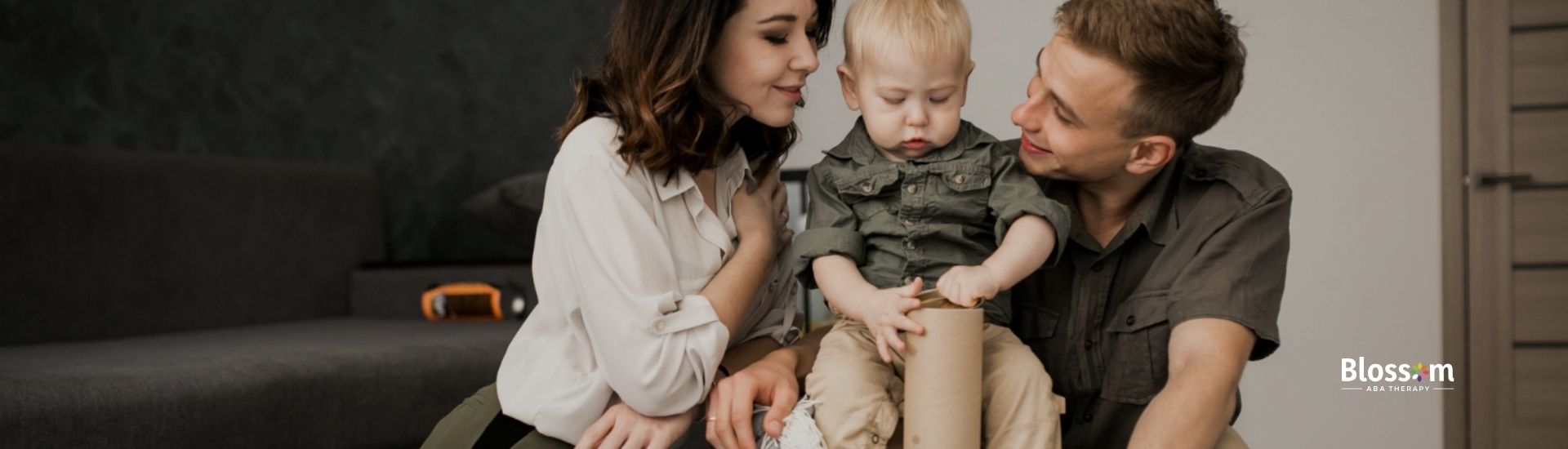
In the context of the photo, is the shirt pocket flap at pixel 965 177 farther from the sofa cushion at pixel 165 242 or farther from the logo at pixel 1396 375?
the logo at pixel 1396 375

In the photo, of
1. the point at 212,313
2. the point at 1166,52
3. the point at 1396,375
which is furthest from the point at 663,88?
the point at 1396,375

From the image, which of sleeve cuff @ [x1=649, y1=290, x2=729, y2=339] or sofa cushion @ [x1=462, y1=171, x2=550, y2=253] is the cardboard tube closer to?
sleeve cuff @ [x1=649, y1=290, x2=729, y2=339]

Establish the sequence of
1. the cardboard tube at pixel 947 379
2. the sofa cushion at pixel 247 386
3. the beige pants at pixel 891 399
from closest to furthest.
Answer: the cardboard tube at pixel 947 379 < the beige pants at pixel 891 399 < the sofa cushion at pixel 247 386

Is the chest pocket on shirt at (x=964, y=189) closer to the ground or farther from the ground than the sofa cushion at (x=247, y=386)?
farther from the ground

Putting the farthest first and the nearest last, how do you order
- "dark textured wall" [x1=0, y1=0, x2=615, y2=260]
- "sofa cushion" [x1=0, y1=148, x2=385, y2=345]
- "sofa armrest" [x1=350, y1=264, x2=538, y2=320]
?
"sofa armrest" [x1=350, y1=264, x2=538, y2=320] → "dark textured wall" [x1=0, y1=0, x2=615, y2=260] → "sofa cushion" [x1=0, y1=148, x2=385, y2=345]

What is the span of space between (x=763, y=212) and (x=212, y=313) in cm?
195

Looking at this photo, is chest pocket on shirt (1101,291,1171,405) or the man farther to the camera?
chest pocket on shirt (1101,291,1171,405)

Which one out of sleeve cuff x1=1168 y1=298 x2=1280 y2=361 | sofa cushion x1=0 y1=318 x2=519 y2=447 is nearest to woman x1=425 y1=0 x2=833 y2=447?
sleeve cuff x1=1168 y1=298 x2=1280 y2=361

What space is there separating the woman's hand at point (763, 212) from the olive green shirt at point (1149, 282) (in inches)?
13.5

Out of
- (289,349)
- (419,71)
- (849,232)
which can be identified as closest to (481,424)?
(849,232)

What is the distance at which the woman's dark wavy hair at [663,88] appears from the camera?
4.83 ft

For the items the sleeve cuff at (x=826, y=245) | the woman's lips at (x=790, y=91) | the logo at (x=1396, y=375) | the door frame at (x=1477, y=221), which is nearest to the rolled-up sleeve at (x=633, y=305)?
the sleeve cuff at (x=826, y=245)

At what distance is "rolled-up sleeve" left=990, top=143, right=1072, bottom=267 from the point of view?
52.3 inches

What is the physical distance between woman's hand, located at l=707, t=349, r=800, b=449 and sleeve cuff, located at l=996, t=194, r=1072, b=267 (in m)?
0.31
